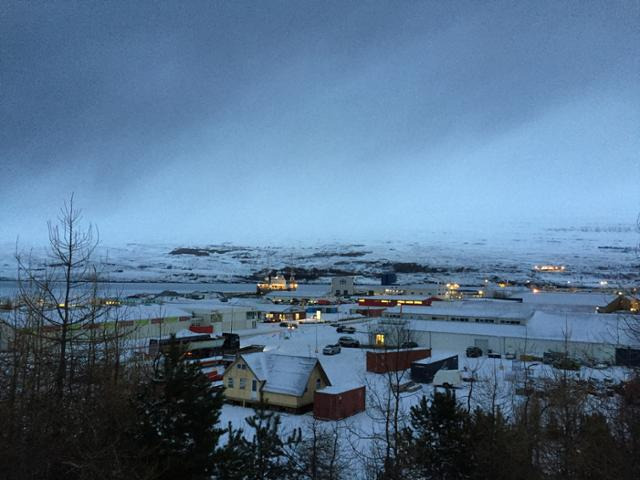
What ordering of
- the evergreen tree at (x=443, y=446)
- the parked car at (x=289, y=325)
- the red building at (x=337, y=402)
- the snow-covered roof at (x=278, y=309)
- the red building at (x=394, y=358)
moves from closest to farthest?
1. the evergreen tree at (x=443, y=446)
2. the red building at (x=337, y=402)
3. the red building at (x=394, y=358)
4. the parked car at (x=289, y=325)
5. the snow-covered roof at (x=278, y=309)

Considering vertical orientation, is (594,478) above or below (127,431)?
below

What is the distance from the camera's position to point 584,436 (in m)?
7.52

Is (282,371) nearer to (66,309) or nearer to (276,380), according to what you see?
(276,380)

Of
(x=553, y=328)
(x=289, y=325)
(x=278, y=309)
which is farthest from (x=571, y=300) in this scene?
(x=289, y=325)

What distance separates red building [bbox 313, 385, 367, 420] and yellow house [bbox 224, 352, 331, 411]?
0.72m

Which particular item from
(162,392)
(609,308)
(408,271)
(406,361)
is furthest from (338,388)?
(408,271)

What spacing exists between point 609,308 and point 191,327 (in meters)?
28.9

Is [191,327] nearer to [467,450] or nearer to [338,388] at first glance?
[338,388]

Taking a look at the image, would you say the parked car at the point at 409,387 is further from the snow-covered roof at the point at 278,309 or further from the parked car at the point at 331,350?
the snow-covered roof at the point at 278,309

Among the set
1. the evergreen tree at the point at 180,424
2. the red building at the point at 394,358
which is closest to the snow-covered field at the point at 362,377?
the red building at the point at 394,358

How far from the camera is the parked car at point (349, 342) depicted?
2400cm

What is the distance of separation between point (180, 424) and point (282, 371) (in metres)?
8.52

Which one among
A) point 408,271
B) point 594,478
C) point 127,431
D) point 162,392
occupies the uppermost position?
point 162,392

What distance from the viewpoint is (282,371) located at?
1386 centimetres
